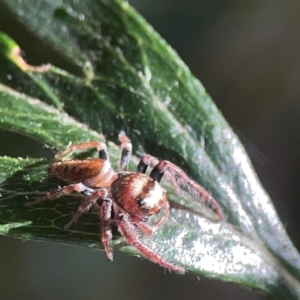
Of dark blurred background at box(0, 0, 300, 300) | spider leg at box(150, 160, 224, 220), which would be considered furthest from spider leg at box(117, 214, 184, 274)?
dark blurred background at box(0, 0, 300, 300)

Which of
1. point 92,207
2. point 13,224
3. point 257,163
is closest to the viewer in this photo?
point 13,224

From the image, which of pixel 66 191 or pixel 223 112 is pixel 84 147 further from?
pixel 223 112

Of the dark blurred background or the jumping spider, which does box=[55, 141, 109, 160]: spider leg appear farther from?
the dark blurred background

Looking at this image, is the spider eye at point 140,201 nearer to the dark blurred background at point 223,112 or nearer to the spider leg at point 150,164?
the spider leg at point 150,164

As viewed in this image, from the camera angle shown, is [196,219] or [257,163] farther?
[257,163]

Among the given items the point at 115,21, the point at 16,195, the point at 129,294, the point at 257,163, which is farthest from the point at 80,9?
the point at 129,294

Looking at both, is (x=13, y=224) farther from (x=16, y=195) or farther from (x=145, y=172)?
(x=145, y=172)

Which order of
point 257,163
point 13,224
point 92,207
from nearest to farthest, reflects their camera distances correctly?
1. point 13,224
2. point 92,207
3. point 257,163
